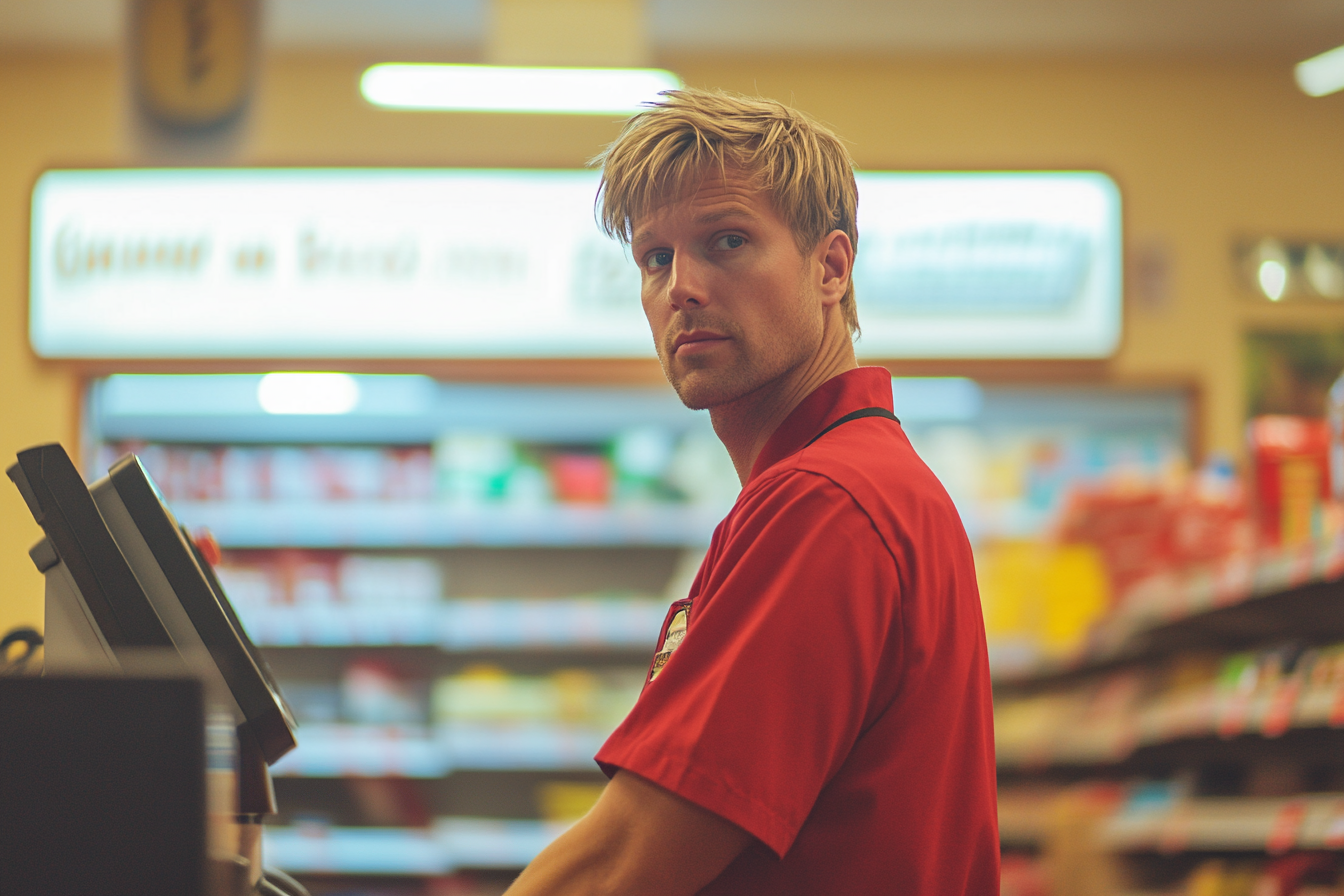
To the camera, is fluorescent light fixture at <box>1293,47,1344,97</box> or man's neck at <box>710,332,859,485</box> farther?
fluorescent light fixture at <box>1293,47,1344,97</box>

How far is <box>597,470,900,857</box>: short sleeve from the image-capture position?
0.86 meters

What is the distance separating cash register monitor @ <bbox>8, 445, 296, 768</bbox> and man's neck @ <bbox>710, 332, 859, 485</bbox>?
527 millimetres

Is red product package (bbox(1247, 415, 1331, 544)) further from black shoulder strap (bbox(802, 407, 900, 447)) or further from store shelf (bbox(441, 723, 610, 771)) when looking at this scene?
store shelf (bbox(441, 723, 610, 771))

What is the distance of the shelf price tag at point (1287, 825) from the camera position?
2.46 meters

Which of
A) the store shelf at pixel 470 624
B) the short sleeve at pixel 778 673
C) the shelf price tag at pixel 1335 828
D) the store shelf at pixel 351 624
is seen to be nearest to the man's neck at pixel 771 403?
the short sleeve at pixel 778 673

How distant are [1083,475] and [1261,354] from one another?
126 cm

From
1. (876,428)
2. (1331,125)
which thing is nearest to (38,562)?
(876,428)

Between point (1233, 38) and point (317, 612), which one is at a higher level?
point (1233, 38)

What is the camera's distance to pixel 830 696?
88 cm

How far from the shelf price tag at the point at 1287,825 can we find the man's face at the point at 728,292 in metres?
1.93

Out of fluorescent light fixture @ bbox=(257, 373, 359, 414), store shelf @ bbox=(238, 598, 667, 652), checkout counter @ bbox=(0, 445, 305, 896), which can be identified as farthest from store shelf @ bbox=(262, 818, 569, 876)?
checkout counter @ bbox=(0, 445, 305, 896)

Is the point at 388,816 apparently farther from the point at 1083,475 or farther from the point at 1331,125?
the point at 1331,125

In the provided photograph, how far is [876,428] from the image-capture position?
1.09 m

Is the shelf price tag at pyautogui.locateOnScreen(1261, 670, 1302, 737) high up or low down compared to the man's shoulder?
down
